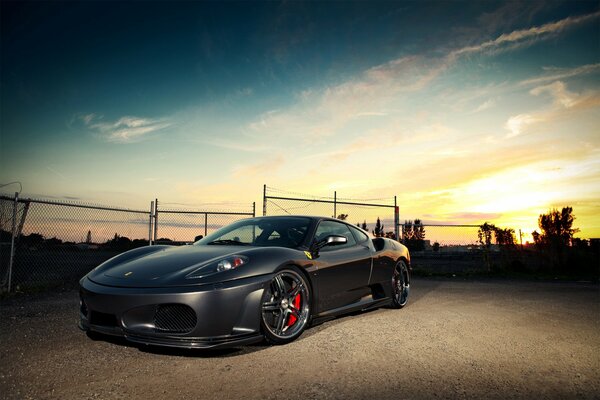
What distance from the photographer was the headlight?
132 inches

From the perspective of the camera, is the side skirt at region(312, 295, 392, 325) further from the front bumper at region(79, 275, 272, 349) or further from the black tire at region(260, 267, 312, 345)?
the front bumper at region(79, 275, 272, 349)

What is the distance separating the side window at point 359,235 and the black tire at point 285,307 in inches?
59.0

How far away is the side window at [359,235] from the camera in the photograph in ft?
17.6

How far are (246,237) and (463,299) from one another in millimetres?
4104

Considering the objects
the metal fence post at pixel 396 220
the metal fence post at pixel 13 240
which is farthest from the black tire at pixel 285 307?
the metal fence post at pixel 396 220

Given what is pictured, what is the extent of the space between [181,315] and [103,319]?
71cm

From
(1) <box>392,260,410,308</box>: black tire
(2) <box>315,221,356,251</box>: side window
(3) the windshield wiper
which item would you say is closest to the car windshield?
(3) the windshield wiper

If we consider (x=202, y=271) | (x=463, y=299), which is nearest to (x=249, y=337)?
(x=202, y=271)

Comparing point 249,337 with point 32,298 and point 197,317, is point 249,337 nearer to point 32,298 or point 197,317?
point 197,317

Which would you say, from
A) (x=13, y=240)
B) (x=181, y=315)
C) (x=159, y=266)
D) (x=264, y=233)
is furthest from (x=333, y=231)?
(x=13, y=240)

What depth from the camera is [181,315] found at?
123 inches

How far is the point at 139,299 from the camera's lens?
3.13 meters

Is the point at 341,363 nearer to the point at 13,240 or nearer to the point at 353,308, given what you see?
the point at 353,308

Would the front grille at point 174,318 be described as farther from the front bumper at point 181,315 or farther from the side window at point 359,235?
the side window at point 359,235
